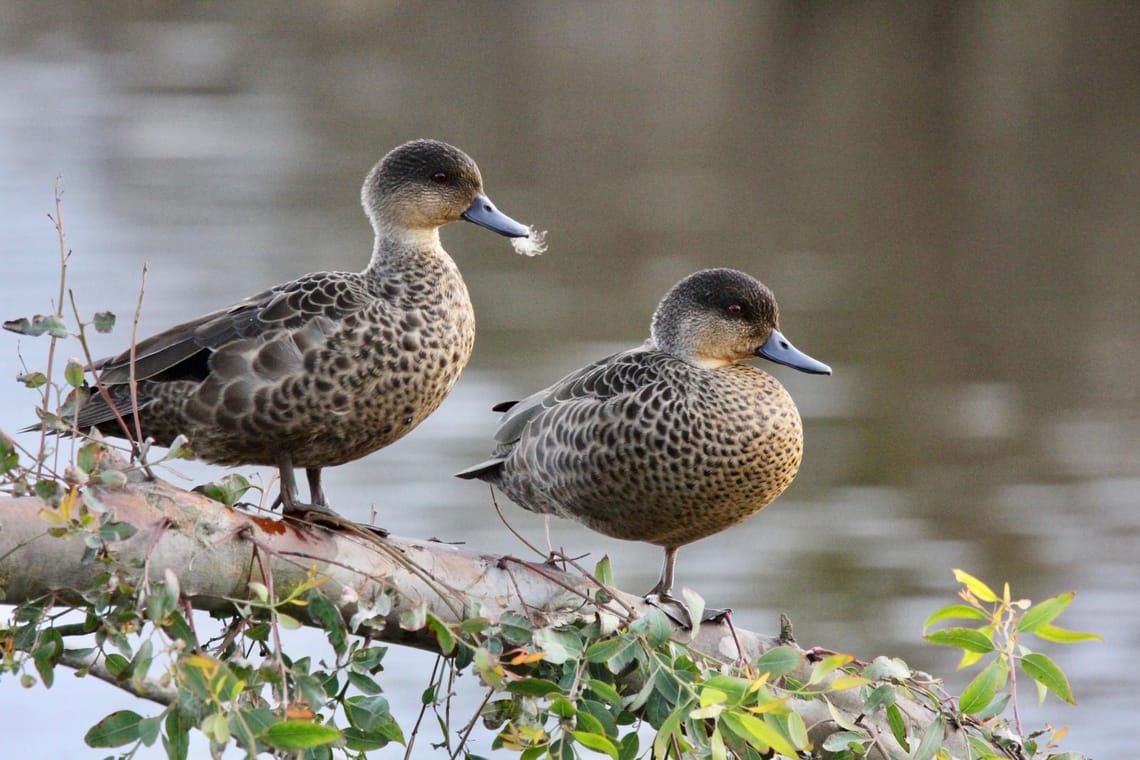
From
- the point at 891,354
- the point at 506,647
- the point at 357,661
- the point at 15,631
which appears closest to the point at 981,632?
the point at 506,647

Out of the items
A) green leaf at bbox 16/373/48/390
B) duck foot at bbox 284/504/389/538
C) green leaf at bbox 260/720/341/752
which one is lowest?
duck foot at bbox 284/504/389/538

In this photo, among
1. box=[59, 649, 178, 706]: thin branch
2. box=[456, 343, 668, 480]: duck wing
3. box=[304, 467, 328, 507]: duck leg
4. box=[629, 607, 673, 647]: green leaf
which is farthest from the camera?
box=[456, 343, 668, 480]: duck wing

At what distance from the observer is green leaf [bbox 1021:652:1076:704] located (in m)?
2.45

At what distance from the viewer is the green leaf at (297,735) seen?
6.46ft

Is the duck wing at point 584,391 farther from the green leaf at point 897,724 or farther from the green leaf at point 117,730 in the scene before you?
the green leaf at point 117,730

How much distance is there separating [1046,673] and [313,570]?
110 centimetres

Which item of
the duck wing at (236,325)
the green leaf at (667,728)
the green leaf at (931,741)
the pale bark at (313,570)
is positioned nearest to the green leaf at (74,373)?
the pale bark at (313,570)

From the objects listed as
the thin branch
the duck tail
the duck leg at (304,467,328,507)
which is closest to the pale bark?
the thin branch

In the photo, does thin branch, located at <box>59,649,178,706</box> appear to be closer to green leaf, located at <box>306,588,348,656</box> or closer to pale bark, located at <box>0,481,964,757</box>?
pale bark, located at <box>0,481,964,757</box>

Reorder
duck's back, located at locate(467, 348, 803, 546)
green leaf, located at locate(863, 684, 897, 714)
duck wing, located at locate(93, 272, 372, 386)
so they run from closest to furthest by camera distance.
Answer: green leaf, located at locate(863, 684, 897, 714) → duck wing, located at locate(93, 272, 372, 386) → duck's back, located at locate(467, 348, 803, 546)

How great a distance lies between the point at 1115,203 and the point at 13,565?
16.2m

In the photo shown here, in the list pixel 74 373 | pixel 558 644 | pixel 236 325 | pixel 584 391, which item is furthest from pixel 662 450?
pixel 74 373

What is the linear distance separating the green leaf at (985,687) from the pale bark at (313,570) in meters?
0.24

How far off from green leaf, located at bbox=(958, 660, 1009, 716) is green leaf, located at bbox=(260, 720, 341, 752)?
106 cm
